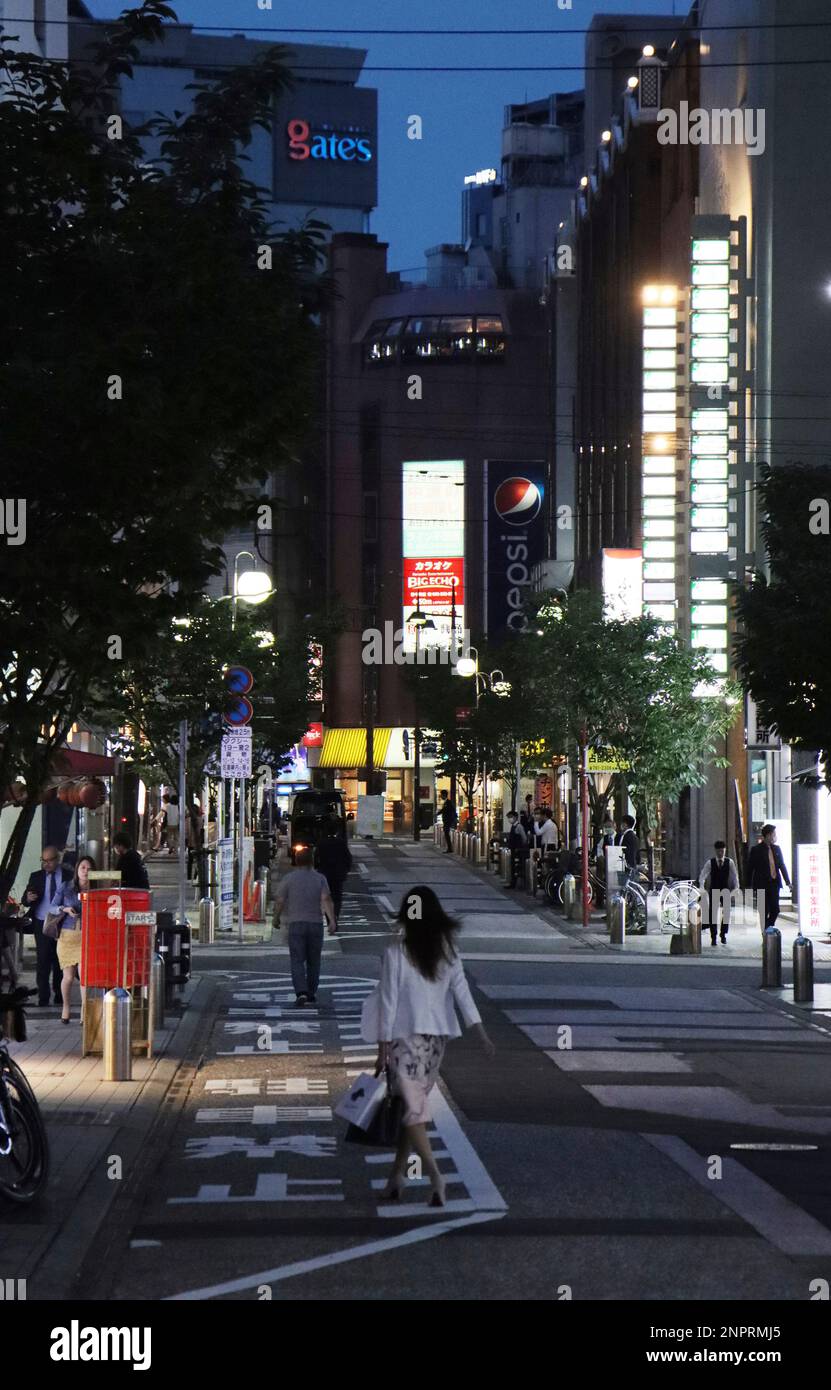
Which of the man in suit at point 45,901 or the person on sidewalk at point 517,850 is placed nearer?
the man in suit at point 45,901

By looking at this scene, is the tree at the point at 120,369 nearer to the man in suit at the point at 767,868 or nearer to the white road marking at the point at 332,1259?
the white road marking at the point at 332,1259

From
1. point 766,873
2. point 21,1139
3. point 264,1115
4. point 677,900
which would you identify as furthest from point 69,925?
point 677,900

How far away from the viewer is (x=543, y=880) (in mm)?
47844

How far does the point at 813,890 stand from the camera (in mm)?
30844

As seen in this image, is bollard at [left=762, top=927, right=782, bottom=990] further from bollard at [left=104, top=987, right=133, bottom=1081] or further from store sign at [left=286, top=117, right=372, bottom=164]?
store sign at [left=286, top=117, right=372, bottom=164]

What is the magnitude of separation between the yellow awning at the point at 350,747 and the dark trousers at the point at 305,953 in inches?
4044

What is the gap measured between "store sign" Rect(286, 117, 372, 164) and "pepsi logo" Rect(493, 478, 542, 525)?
169 ft

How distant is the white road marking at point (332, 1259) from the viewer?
931 cm

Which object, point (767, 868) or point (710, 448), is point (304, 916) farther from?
point (710, 448)

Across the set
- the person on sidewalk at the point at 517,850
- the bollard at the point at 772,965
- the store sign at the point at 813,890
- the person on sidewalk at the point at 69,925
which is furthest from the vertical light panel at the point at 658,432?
the person on sidewalk at the point at 69,925

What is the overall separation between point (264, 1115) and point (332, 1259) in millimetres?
5540

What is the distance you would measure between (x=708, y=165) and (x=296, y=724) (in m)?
22.0
